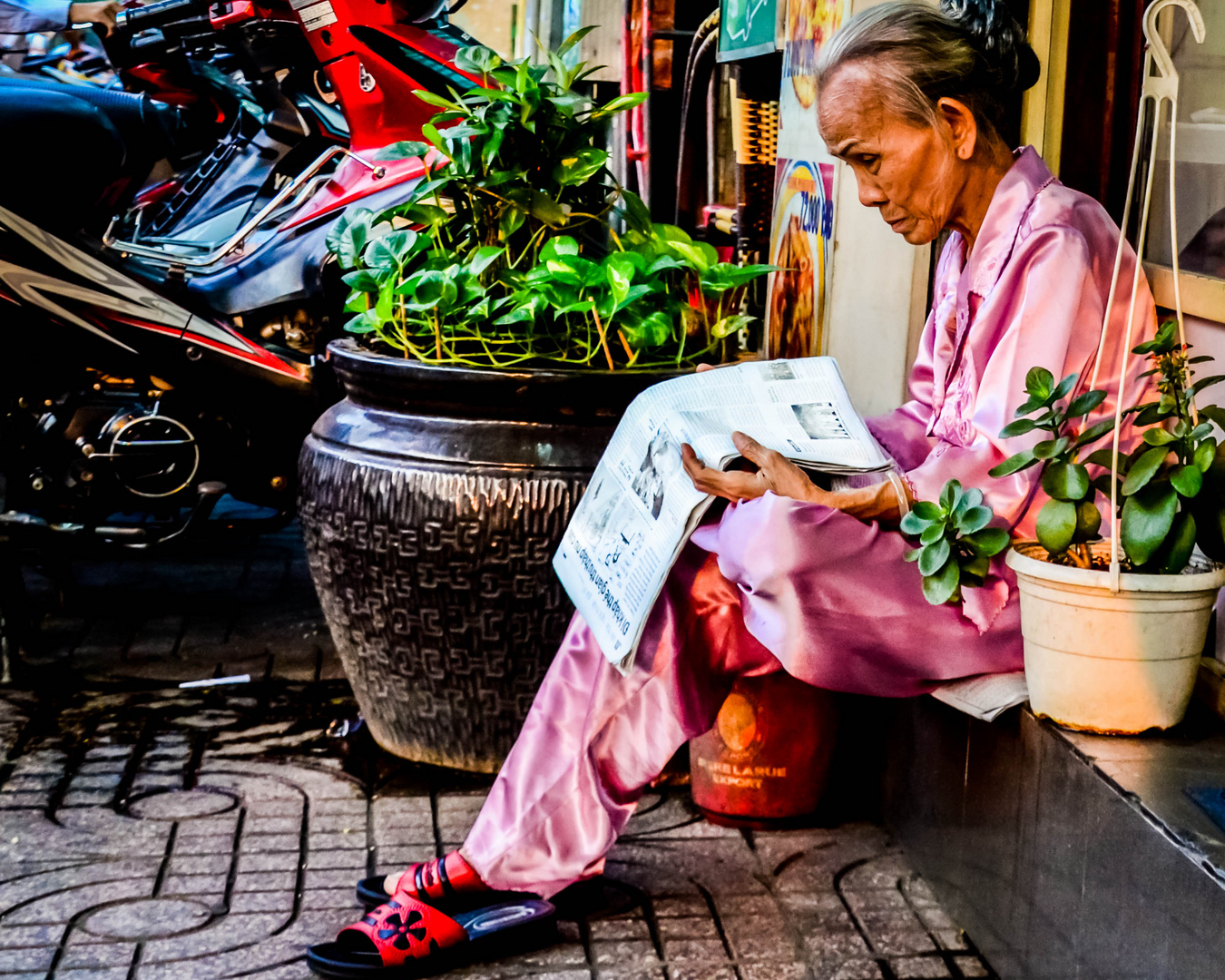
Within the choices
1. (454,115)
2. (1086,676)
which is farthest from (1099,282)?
(454,115)

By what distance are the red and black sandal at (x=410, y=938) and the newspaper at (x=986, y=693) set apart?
753mm

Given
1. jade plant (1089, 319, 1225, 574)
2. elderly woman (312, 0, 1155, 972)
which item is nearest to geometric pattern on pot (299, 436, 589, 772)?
elderly woman (312, 0, 1155, 972)

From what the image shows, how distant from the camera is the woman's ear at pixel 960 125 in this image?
2.28m

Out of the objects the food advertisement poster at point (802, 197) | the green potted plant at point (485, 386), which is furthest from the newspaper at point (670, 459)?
the food advertisement poster at point (802, 197)

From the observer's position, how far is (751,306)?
471 cm

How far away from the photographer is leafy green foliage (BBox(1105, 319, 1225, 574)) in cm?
188

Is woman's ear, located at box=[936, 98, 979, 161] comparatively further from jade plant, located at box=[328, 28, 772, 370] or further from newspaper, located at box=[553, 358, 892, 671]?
jade plant, located at box=[328, 28, 772, 370]

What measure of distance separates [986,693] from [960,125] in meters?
0.91

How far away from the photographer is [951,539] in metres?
2.10

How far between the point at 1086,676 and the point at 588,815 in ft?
2.85

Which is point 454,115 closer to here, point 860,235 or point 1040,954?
point 860,235

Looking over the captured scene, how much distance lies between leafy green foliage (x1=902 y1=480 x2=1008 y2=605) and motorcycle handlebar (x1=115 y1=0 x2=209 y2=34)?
11.6 ft

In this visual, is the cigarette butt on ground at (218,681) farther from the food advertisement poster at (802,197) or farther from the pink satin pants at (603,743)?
the food advertisement poster at (802,197)

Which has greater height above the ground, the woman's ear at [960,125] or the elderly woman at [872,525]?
the woman's ear at [960,125]
